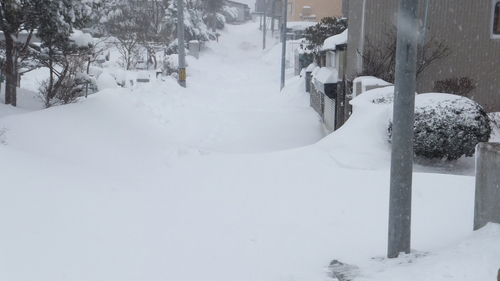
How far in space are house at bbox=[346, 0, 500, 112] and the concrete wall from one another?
1076 cm

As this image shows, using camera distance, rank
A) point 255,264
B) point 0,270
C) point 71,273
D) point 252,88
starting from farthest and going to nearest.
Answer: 1. point 252,88
2. point 255,264
3. point 71,273
4. point 0,270

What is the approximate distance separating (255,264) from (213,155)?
5.02 meters

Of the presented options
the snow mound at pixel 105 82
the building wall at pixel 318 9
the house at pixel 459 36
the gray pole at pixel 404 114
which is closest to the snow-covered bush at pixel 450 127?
the gray pole at pixel 404 114

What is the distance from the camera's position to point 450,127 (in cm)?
910

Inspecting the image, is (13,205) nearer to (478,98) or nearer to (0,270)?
(0,270)

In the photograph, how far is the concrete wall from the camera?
4.77 metres

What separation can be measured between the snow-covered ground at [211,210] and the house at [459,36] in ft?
16.2

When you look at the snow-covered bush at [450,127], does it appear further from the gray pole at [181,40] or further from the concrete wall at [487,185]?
the gray pole at [181,40]

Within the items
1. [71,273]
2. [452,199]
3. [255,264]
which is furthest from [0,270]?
[452,199]

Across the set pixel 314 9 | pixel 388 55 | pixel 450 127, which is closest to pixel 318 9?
pixel 314 9

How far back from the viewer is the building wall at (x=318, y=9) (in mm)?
51406

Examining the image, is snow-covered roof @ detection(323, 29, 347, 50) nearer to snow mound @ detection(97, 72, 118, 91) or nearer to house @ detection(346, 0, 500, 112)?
house @ detection(346, 0, 500, 112)

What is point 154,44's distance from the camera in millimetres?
37125

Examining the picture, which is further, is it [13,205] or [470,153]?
[470,153]
